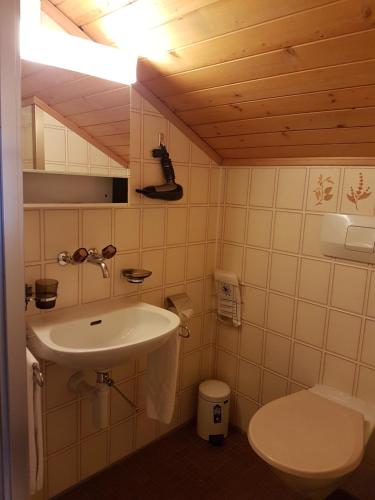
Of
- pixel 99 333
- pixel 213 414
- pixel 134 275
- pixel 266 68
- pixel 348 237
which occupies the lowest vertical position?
pixel 213 414

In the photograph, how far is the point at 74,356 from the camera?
1.18m

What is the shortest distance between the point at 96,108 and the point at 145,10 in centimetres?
41

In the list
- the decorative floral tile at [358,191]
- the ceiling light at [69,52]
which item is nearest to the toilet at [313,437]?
the decorative floral tile at [358,191]

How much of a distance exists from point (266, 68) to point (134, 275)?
94cm

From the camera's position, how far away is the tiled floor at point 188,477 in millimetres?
1671

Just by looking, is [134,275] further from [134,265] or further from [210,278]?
[210,278]

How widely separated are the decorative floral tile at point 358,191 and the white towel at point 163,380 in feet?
2.95

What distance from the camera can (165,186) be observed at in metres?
1.73

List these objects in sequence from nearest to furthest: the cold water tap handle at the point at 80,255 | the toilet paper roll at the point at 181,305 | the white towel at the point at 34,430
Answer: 1. the white towel at the point at 34,430
2. the cold water tap handle at the point at 80,255
3. the toilet paper roll at the point at 181,305

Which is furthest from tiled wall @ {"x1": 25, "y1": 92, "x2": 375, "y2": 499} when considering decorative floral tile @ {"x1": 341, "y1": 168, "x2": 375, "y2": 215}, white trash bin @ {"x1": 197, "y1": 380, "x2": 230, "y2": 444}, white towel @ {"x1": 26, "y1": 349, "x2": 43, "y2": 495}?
white towel @ {"x1": 26, "y1": 349, "x2": 43, "y2": 495}

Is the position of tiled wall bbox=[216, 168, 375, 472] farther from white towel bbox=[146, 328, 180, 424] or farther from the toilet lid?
white towel bbox=[146, 328, 180, 424]

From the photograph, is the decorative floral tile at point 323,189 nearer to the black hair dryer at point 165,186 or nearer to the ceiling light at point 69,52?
the black hair dryer at point 165,186

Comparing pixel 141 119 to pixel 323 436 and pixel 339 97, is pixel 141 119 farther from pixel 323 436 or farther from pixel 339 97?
pixel 323 436

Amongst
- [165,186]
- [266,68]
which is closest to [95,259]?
[165,186]
